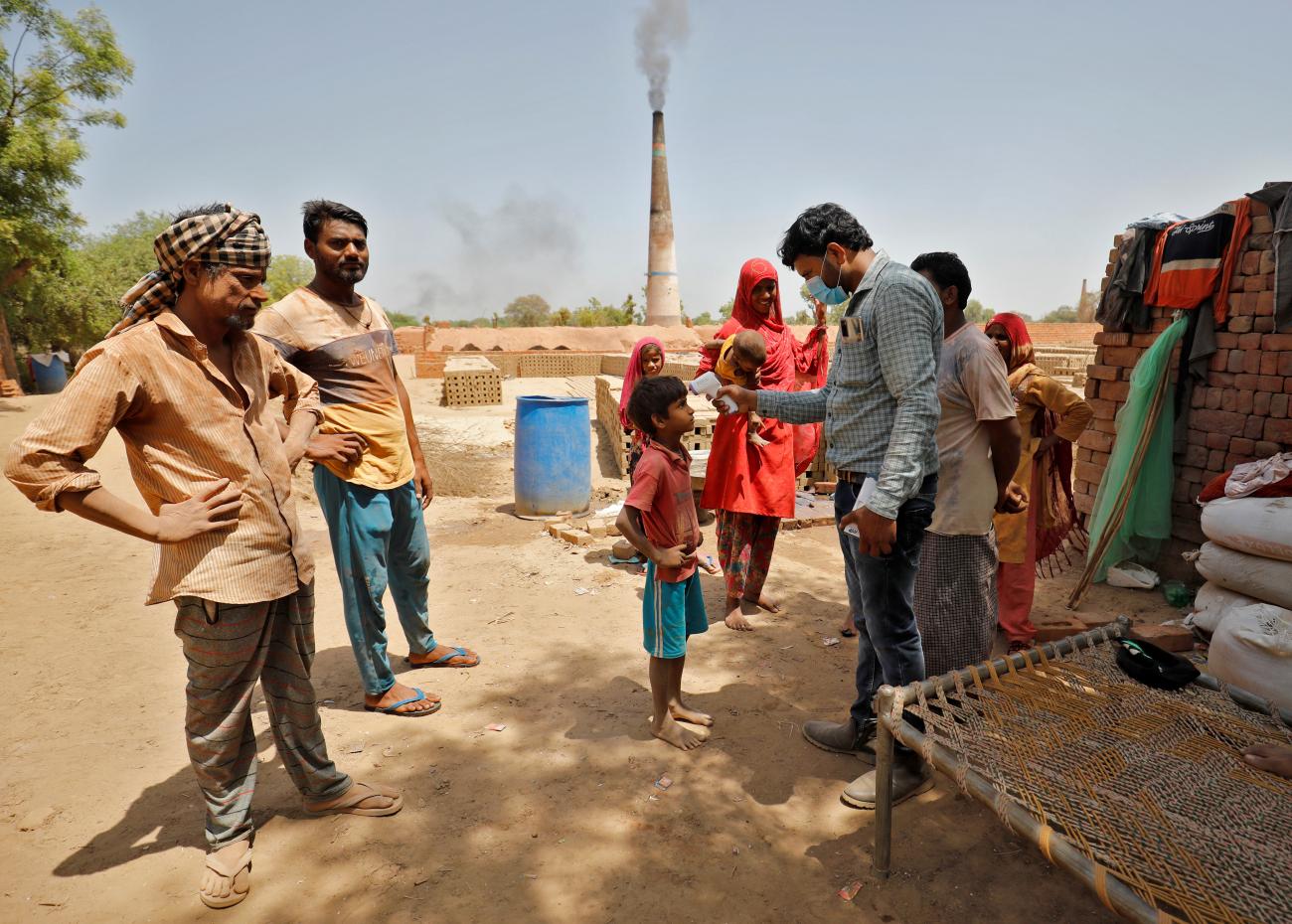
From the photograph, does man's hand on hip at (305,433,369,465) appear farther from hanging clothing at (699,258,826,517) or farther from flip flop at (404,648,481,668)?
hanging clothing at (699,258,826,517)

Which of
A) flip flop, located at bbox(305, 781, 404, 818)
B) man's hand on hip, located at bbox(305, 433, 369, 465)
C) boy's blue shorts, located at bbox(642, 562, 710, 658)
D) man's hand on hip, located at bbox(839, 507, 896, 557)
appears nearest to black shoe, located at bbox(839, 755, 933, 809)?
boy's blue shorts, located at bbox(642, 562, 710, 658)

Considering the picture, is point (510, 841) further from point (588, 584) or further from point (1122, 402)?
point (1122, 402)

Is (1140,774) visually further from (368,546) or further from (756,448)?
(368,546)

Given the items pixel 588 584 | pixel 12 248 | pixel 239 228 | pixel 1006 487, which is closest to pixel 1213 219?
pixel 1006 487

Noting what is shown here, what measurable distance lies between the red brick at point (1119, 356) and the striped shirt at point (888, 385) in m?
3.50

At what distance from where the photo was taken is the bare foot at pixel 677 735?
287 centimetres

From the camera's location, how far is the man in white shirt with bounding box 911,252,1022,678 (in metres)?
2.67

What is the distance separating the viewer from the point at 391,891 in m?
2.13

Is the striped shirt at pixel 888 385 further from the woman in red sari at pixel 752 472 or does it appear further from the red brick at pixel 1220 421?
the red brick at pixel 1220 421

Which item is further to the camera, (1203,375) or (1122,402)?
(1122,402)

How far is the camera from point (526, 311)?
53.6 metres

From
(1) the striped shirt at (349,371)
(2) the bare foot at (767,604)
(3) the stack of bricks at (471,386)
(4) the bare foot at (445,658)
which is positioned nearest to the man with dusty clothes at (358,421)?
(1) the striped shirt at (349,371)

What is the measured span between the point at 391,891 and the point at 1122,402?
17.4ft

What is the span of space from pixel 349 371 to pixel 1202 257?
4918mm
